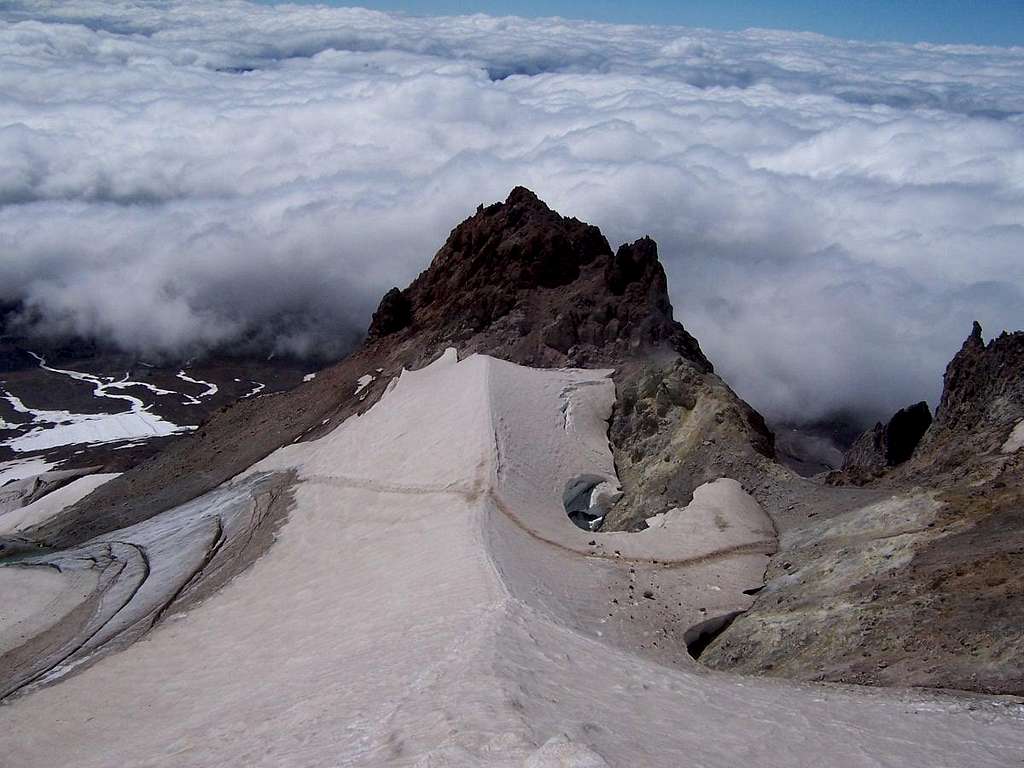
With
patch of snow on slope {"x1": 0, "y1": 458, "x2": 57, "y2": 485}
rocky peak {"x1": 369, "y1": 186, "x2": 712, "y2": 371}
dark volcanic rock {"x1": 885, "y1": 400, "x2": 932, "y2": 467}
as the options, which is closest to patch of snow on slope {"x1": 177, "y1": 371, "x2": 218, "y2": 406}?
Result: patch of snow on slope {"x1": 0, "y1": 458, "x2": 57, "y2": 485}

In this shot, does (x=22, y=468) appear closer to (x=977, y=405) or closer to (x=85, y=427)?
(x=85, y=427)

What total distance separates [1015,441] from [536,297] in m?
24.0

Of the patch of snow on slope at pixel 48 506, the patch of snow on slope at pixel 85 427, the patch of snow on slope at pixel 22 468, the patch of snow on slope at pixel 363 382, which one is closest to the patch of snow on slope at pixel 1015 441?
the patch of snow on slope at pixel 363 382

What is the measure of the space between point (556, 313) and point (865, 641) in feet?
83.4

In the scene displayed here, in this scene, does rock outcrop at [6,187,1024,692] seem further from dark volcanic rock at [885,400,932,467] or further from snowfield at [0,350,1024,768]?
snowfield at [0,350,1024,768]

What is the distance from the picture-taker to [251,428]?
43.3 meters

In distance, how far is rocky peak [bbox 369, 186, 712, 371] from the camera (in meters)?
38.1

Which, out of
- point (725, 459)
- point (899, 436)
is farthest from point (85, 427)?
point (725, 459)

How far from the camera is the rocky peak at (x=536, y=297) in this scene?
3812 cm

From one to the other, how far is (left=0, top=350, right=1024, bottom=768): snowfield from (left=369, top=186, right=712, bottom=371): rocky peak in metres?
3.88

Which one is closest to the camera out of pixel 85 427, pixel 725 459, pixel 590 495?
pixel 725 459

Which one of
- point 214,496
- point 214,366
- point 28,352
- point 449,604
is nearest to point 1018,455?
point 449,604

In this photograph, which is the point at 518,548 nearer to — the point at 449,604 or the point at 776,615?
the point at 449,604

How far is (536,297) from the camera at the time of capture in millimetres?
42594
